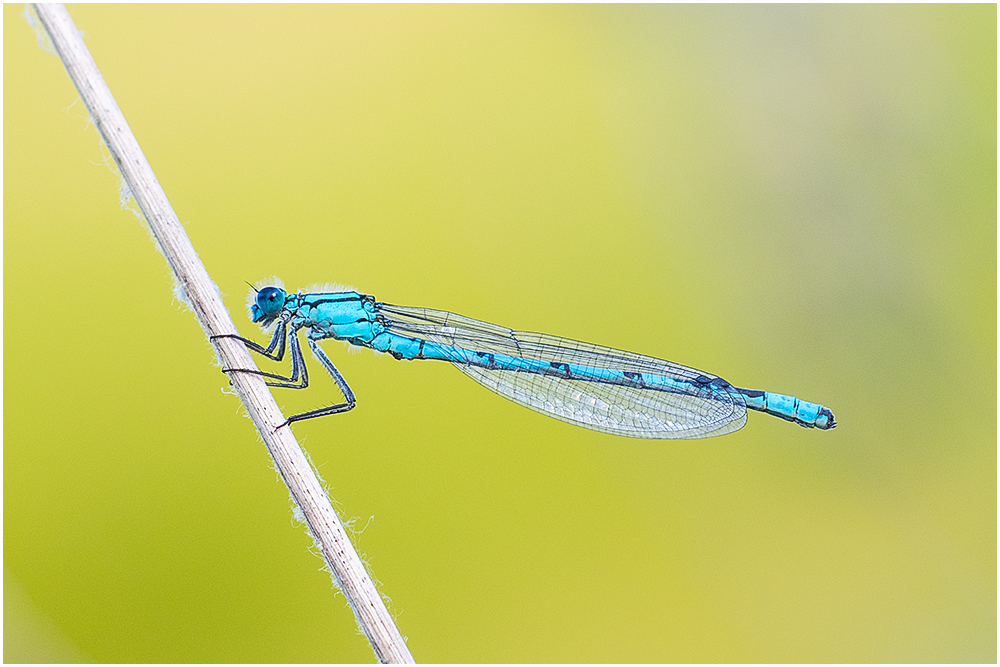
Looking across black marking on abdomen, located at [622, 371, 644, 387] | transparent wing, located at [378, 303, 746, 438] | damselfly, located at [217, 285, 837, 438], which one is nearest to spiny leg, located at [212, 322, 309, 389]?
damselfly, located at [217, 285, 837, 438]

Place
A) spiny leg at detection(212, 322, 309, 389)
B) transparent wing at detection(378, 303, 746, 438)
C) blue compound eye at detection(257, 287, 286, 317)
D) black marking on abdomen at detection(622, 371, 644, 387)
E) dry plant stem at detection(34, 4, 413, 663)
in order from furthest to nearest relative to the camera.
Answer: black marking on abdomen at detection(622, 371, 644, 387) → transparent wing at detection(378, 303, 746, 438) → blue compound eye at detection(257, 287, 286, 317) → spiny leg at detection(212, 322, 309, 389) → dry plant stem at detection(34, 4, 413, 663)

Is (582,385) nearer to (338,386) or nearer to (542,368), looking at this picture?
(542,368)

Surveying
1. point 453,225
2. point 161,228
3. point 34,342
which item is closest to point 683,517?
point 453,225

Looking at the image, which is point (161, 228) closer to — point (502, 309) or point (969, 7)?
point (502, 309)

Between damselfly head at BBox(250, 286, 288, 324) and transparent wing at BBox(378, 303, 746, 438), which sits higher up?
transparent wing at BBox(378, 303, 746, 438)

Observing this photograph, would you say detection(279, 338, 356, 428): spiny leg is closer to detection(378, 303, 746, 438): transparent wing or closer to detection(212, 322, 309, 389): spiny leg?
detection(212, 322, 309, 389): spiny leg

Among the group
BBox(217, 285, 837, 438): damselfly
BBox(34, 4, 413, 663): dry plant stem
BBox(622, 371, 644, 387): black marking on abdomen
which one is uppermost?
BBox(622, 371, 644, 387): black marking on abdomen

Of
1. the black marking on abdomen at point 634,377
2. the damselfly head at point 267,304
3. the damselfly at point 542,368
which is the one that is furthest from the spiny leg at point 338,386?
the black marking on abdomen at point 634,377
